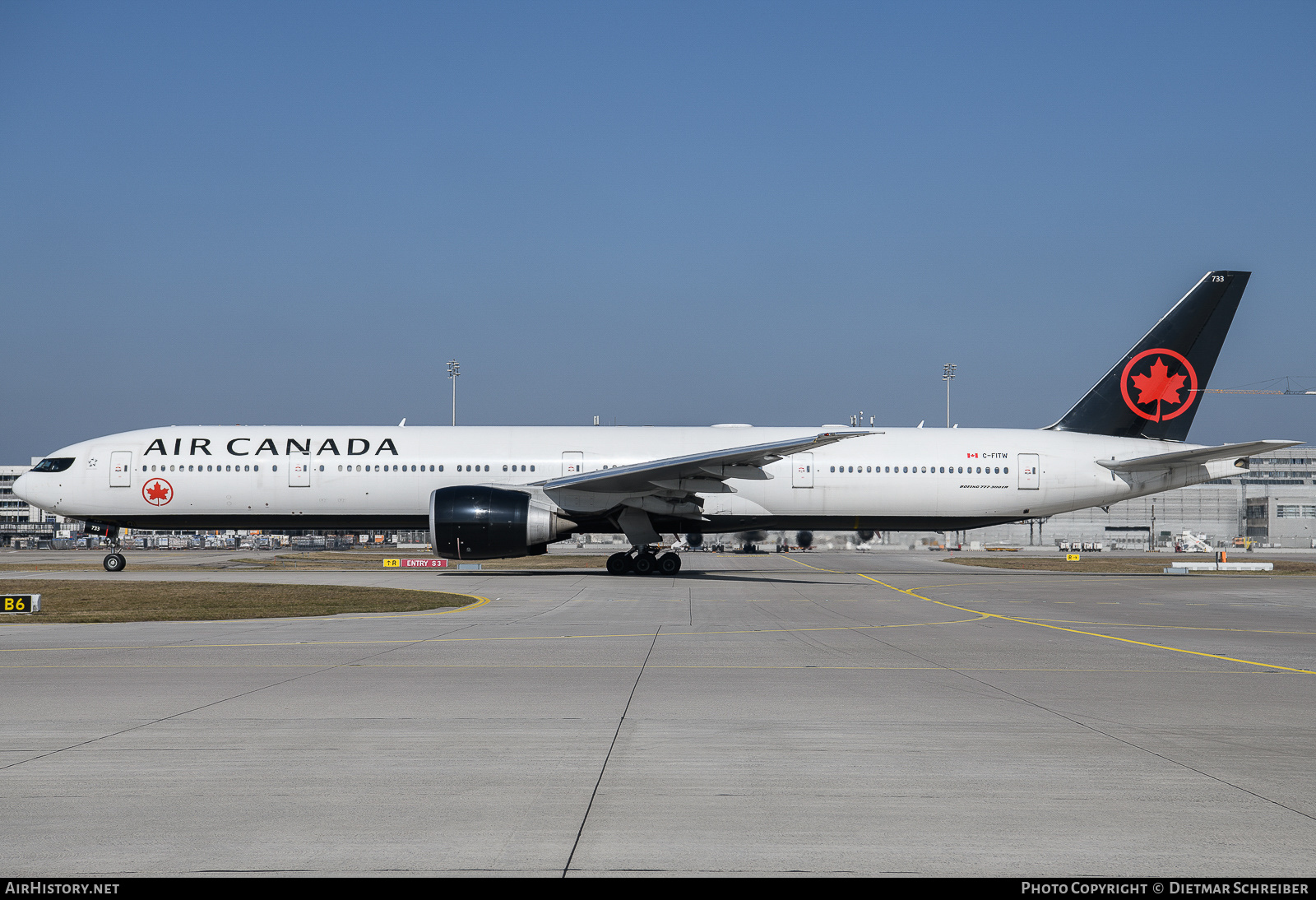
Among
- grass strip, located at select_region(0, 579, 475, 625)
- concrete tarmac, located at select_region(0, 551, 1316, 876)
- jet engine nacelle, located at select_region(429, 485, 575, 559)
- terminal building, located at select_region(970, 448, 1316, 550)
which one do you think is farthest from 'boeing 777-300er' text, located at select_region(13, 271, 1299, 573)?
terminal building, located at select_region(970, 448, 1316, 550)

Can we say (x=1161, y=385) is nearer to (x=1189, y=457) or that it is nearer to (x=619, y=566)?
(x=1189, y=457)

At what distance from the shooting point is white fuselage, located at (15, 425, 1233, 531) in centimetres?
3125

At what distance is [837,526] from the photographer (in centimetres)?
3288

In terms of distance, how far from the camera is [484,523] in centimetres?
2772

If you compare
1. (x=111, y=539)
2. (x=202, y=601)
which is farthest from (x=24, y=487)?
(x=202, y=601)

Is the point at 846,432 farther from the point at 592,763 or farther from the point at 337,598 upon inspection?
the point at 592,763

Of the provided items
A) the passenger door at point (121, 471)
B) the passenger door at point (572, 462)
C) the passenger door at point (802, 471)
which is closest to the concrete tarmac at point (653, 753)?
the passenger door at point (572, 462)

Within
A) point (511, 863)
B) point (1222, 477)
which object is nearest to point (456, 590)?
point (511, 863)

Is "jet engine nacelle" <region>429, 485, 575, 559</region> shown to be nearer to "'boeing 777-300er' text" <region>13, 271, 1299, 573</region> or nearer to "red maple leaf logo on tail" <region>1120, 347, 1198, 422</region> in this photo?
"'boeing 777-300er' text" <region>13, 271, 1299, 573</region>

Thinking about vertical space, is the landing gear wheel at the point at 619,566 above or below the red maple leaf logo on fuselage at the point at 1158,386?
below

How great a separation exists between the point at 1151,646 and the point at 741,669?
664 cm

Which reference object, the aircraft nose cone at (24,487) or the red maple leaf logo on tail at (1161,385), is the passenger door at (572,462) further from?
the red maple leaf logo on tail at (1161,385)

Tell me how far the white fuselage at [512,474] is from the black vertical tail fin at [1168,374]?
3.57 feet

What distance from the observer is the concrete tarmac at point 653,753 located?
4.92 metres
